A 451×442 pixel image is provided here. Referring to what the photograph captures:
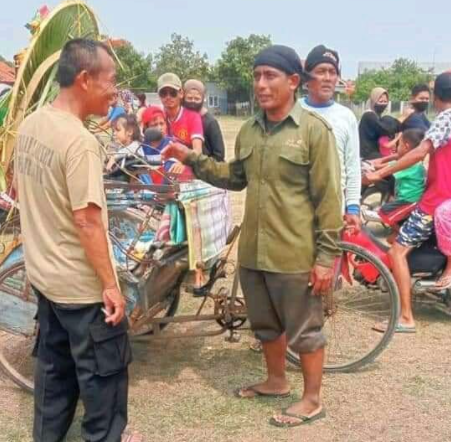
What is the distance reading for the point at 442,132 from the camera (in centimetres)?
437

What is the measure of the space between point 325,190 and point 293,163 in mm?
200

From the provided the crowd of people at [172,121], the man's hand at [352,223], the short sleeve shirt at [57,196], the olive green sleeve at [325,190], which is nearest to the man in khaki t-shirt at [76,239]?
the short sleeve shirt at [57,196]

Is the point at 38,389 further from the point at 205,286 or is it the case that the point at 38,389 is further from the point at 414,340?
the point at 414,340

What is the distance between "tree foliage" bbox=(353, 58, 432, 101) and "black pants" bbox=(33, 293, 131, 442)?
1696 inches

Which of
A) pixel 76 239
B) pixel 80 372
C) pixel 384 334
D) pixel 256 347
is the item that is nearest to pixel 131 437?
pixel 80 372

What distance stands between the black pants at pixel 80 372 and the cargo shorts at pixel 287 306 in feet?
2.65

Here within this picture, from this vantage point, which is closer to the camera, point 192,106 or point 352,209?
point 352,209

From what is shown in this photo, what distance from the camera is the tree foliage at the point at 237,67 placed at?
178 feet

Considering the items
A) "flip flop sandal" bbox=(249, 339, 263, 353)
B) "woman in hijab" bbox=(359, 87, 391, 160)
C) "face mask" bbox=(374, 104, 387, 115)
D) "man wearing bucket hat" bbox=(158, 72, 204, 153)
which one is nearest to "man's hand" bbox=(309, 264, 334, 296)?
"flip flop sandal" bbox=(249, 339, 263, 353)

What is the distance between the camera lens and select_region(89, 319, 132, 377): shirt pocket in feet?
8.89

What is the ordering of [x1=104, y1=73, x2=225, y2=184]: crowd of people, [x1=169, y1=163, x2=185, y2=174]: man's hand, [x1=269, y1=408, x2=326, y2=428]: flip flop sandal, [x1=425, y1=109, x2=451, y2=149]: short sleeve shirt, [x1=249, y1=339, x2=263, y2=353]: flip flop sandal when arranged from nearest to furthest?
[x1=269, y1=408, x2=326, y2=428]: flip flop sandal < [x1=169, y1=163, x2=185, y2=174]: man's hand < [x1=249, y1=339, x2=263, y2=353]: flip flop sandal < [x1=425, y1=109, x2=451, y2=149]: short sleeve shirt < [x1=104, y1=73, x2=225, y2=184]: crowd of people

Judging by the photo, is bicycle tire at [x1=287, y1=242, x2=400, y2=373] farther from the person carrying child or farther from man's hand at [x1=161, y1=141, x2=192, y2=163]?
man's hand at [x1=161, y1=141, x2=192, y2=163]

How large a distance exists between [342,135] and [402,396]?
1.58m

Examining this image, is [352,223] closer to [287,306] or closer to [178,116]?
[287,306]
